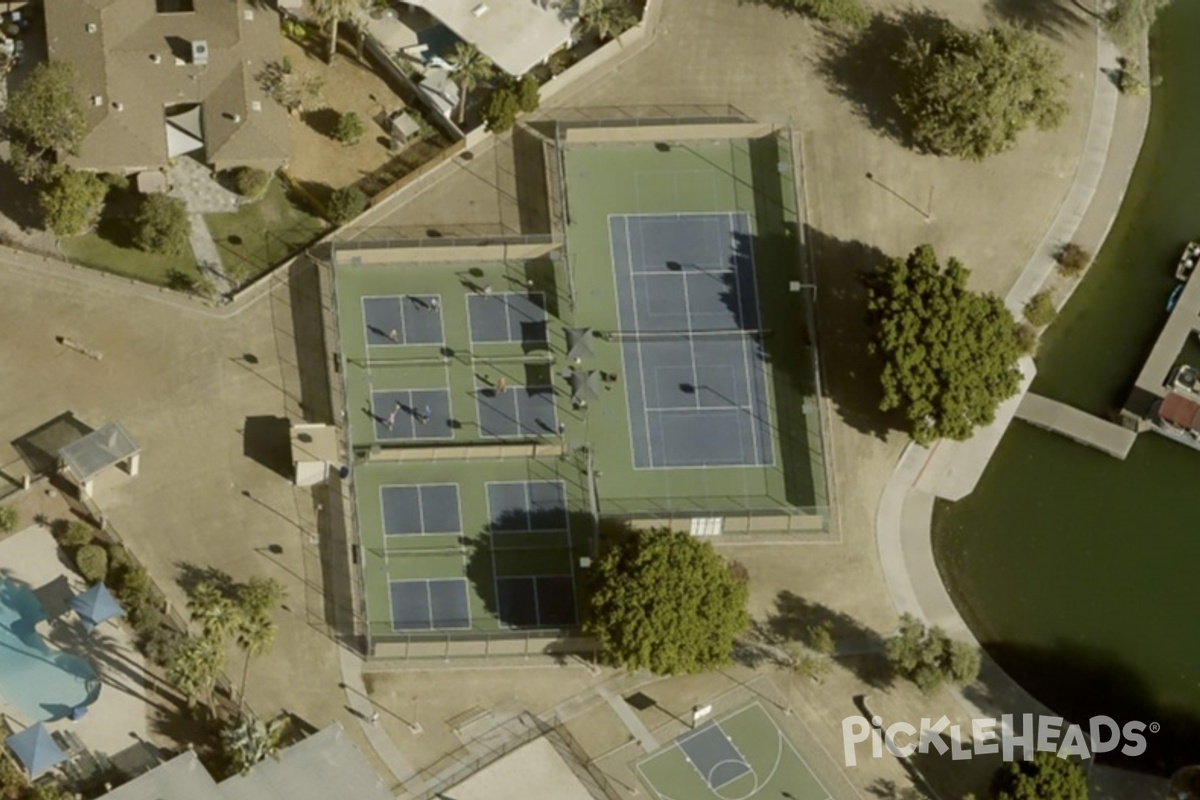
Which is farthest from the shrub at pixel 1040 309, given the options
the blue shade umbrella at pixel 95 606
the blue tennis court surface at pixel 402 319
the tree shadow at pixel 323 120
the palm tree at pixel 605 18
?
the blue shade umbrella at pixel 95 606

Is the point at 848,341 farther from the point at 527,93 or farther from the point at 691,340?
the point at 527,93

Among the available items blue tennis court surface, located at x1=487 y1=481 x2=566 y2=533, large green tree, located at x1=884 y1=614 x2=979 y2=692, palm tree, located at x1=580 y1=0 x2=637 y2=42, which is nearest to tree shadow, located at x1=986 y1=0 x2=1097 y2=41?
palm tree, located at x1=580 y1=0 x2=637 y2=42

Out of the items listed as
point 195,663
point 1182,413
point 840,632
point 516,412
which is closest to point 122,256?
point 516,412

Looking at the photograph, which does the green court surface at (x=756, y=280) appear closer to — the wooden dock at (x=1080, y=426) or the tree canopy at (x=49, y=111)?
the wooden dock at (x=1080, y=426)

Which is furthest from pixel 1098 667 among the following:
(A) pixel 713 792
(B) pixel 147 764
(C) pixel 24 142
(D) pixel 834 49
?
(C) pixel 24 142

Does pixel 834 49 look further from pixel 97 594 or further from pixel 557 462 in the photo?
pixel 97 594

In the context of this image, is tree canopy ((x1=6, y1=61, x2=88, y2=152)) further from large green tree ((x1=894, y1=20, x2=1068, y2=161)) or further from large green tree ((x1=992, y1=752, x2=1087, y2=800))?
large green tree ((x1=992, y1=752, x2=1087, y2=800))
